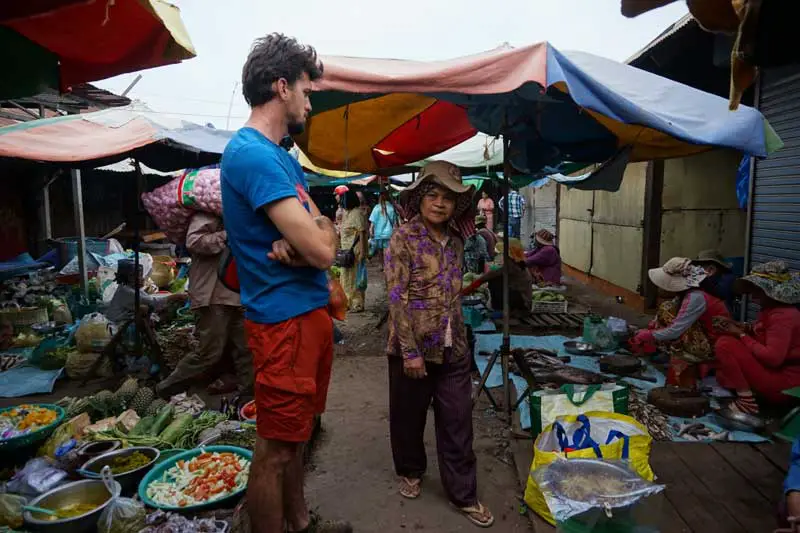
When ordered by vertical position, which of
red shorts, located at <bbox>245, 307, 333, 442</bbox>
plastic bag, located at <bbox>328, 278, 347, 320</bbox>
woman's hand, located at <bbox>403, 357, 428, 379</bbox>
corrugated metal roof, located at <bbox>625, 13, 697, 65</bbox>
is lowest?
woman's hand, located at <bbox>403, 357, 428, 379</bbox>

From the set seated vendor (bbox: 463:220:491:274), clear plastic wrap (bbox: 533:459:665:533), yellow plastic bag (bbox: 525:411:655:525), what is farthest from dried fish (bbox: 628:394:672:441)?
seated vendor (bbox: 463:220:491:274)

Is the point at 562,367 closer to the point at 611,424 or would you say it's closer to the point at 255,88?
the point at 611,424

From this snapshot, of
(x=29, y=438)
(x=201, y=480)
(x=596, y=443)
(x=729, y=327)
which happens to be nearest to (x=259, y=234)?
(x=201, y=480)

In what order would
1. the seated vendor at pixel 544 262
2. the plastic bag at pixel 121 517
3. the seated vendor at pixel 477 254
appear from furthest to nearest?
the seated vendor at pixel 477 254
the seated vendor at pixel 544 262
the plastic bag at pixel 121 517

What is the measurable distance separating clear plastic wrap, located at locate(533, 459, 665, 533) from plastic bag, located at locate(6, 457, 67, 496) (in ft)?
9.66

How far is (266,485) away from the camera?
1984mm

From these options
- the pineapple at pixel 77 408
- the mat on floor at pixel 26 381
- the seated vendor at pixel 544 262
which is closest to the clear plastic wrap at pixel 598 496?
the pineapple at pixel 77 408

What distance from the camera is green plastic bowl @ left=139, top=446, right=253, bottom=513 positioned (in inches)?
113

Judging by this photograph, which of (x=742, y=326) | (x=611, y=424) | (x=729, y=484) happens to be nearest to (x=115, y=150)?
(x=611, y=424)

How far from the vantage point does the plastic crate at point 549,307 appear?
25.8 feet

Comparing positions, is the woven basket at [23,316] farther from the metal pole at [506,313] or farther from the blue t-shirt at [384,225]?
the metal pole at [506,313]

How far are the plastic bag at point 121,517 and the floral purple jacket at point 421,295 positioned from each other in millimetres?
1609

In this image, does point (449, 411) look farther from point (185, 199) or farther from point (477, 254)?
point (477, 254)

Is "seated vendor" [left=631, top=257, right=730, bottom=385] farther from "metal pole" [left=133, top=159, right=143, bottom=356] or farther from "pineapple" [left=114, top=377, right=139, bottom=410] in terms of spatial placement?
"metal pole" [left=133, top=159, right=143, bottom=356]
